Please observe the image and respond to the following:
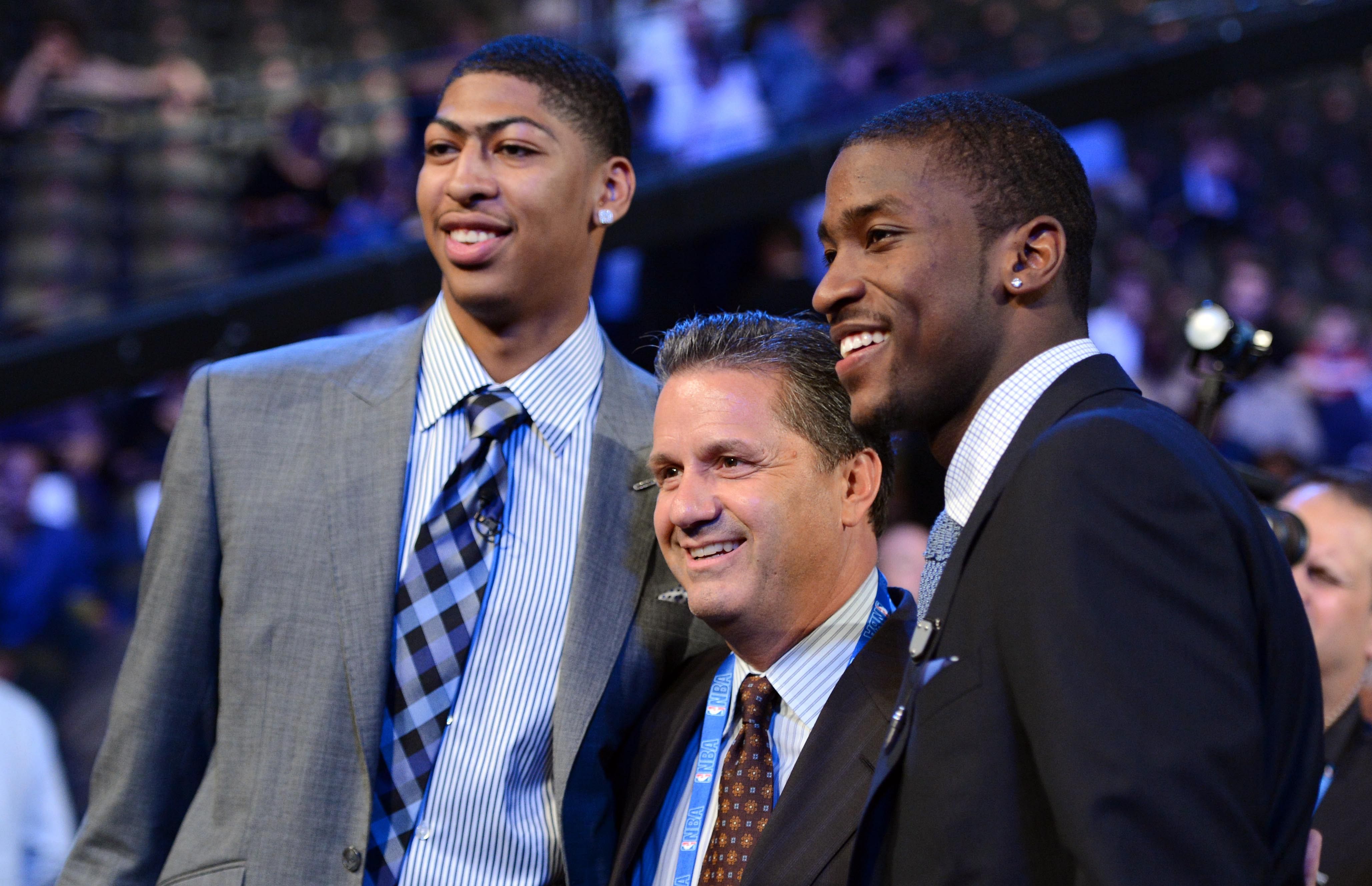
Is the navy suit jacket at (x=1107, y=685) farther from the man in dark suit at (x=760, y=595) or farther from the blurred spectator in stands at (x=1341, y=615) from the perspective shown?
the blurred spectator in stands at (x=1341, y=615)

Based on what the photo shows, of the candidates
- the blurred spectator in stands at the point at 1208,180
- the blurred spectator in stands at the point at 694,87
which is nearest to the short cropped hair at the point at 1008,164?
the blurred spectator in stands at the point at 694,87

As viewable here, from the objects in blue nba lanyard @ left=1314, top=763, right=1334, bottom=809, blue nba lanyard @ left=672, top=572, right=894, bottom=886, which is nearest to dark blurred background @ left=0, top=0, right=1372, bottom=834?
blue nba lanyard @ left=1314, top=763, right=1334, bottom=809

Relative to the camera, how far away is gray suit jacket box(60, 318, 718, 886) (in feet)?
6.98

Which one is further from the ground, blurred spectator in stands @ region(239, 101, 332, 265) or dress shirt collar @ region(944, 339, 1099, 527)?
blurred spectator in stands @ region(239, 101, 332, 265)

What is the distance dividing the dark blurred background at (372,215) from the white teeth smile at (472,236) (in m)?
2.05

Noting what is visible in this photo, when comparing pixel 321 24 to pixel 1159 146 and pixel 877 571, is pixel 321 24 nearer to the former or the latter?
pixel 1159 146

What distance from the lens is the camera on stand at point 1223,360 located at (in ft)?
8.63

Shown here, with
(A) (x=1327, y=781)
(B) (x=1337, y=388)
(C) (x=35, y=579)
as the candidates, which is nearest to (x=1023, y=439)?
(A) (x=1327, y=781)

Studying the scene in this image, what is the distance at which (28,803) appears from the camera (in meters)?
3.94

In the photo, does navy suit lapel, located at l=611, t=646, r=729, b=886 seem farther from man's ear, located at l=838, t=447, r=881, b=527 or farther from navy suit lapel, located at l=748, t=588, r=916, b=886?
man's ear, located at l=838, t=447, r=881, b=527

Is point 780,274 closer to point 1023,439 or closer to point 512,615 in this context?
point 512,615

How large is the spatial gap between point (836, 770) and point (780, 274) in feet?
13.3

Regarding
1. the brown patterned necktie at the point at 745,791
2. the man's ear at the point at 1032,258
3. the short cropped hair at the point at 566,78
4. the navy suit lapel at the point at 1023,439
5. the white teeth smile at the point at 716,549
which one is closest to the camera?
the navy suit lapel at the point at 1023,439

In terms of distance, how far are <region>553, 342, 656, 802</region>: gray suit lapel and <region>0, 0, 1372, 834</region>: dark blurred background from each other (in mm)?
1743
